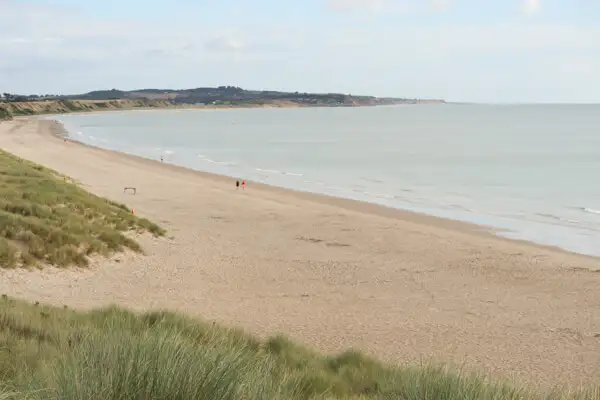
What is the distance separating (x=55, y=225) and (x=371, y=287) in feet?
23.0

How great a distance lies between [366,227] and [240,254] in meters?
6.07

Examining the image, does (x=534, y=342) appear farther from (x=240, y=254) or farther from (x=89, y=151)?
(x=89, y=151)

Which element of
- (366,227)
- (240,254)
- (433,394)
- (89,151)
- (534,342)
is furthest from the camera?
(89,151)

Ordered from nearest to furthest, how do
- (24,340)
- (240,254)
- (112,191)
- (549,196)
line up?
(24,340) → (240,254) → (112,191) → (549,196)

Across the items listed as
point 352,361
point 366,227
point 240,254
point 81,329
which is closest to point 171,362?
point 81,329

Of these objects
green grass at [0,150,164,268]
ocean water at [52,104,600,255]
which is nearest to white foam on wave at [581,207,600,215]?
ocean water at [52,104,600,255]

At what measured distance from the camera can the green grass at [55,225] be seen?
1266 centimetres

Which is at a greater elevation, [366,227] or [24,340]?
[24,340]

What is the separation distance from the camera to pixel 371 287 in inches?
532

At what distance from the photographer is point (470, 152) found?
6056 cm

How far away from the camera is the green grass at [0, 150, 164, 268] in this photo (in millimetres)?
12656

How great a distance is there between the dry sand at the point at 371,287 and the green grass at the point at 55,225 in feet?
1.71

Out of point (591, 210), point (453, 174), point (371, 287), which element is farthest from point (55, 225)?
point (453, 174)

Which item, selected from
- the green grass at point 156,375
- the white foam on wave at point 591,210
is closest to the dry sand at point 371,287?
the green grass at point 156,375
